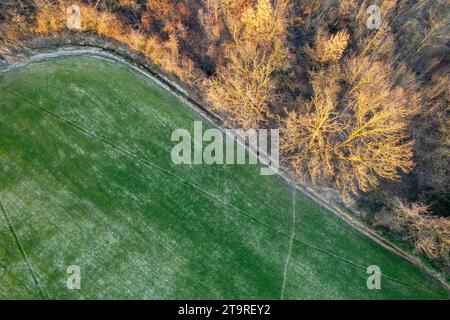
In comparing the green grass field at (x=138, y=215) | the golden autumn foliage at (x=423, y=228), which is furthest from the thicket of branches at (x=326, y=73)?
the green grass field at (x=138, y=215)

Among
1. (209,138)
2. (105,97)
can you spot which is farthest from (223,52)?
(105,97)

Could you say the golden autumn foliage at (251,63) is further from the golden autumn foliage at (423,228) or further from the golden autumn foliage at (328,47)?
the golden autumn foliage at (423,228)

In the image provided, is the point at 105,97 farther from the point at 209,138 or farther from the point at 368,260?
the point at 368,260

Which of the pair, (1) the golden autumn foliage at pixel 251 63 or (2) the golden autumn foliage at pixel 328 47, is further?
(2) the golden autumn foliage at pixel 328 47

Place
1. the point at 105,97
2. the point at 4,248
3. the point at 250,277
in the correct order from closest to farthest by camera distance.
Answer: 1. the point at 4,248
2. the point at 250,277
3. the point at 105,97

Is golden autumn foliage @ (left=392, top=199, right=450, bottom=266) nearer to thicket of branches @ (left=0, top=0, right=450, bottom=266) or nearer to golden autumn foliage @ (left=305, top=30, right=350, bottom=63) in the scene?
thicket of branches @ (left=0, top=0, right=450, bottom=266)

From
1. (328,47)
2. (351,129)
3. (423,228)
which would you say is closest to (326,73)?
(328,47)
